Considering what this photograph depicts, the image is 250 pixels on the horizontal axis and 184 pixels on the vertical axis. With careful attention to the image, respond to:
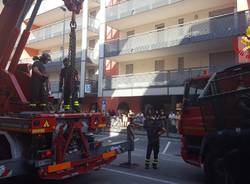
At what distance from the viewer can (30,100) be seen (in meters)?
8.26

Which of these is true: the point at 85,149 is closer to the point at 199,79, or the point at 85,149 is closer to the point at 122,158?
the point at 199,79

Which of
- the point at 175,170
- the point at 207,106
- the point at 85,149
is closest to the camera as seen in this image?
the point at 207,106

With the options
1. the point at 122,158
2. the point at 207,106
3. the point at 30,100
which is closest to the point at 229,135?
the point at 207,106

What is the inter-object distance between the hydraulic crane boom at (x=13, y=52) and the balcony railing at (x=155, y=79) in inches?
569

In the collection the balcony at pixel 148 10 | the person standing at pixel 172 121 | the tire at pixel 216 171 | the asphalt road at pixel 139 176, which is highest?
the balcony at pixel 148 10

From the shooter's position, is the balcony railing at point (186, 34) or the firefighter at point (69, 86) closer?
the firefighter at point (69, 86)

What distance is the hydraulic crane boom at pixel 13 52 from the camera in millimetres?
7934

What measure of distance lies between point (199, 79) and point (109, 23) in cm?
2092

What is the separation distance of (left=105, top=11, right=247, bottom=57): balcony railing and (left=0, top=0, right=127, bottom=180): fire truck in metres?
13.9

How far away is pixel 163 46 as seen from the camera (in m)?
24.0

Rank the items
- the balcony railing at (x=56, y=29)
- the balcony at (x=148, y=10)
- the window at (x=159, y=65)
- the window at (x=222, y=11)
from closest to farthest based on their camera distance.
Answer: the window at (x=222, y=11)
the balcony at (x=148, y=10)
the window at (x=159, y=65)
the balcony railing at (x=56, y=29)

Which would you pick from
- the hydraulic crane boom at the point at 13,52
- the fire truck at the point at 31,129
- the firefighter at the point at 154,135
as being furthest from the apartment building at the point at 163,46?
the hydraulic crane boom at the point at 13,52

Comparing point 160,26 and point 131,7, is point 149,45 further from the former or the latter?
point 131,7

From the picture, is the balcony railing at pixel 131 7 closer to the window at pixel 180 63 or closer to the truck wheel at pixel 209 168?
the window at pixel 180 63
